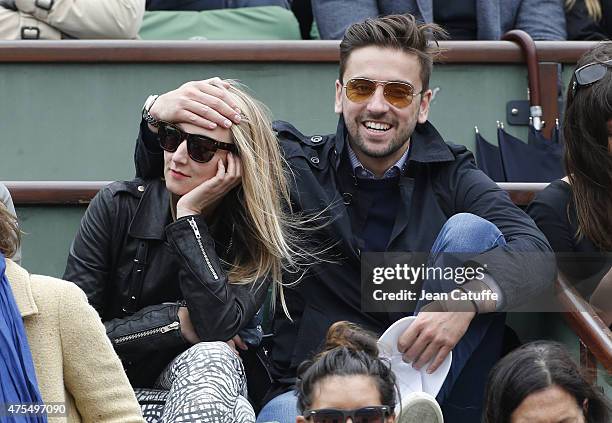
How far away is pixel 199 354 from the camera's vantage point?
3797 mm

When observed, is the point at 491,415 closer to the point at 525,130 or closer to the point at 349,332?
the point at 349,332

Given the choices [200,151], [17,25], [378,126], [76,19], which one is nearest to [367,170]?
[378,126]

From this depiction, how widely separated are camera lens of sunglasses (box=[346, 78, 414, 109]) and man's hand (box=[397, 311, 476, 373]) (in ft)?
2.95

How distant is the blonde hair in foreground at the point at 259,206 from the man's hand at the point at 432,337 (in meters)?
0.44

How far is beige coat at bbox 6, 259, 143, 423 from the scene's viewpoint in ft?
10.7

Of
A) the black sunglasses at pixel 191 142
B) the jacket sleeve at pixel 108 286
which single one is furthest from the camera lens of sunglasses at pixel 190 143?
the jacket sleeve at pixel 108 286

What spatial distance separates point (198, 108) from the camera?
4.09m

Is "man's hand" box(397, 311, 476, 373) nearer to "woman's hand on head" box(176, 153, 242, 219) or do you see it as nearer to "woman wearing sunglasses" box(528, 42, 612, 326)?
"woman wearing sunglasses" box(528, 42, 612, 326)

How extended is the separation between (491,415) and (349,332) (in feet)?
1.73

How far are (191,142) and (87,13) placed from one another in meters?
1.65

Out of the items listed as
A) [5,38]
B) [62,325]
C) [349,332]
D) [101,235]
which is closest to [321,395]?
[349,332]

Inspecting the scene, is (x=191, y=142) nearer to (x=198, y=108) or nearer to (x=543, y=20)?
(x=198, y=108)

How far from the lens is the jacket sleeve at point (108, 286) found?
397 cm

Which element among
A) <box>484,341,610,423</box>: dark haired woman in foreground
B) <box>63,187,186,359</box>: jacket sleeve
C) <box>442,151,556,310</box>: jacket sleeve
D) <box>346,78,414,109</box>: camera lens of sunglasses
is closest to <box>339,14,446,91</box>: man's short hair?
<box>346,78,414,109</box>: camera lens of sunglasses
